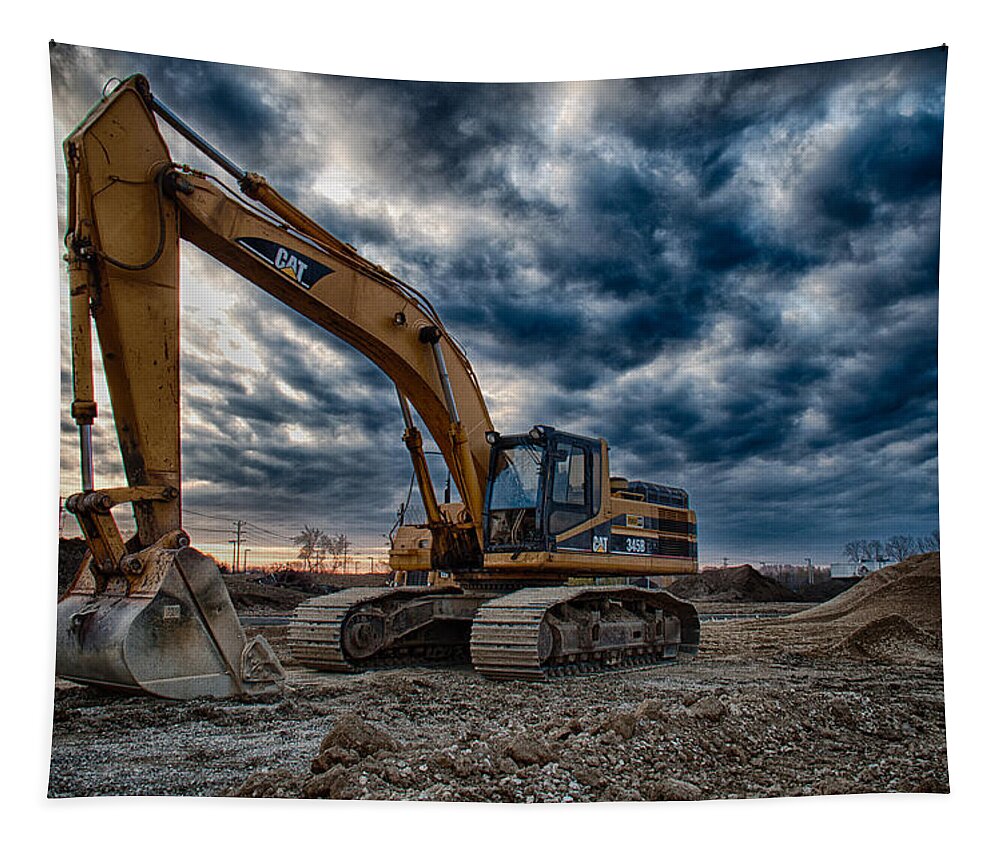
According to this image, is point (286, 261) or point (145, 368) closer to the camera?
point (145, 368)

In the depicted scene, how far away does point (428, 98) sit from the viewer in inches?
253

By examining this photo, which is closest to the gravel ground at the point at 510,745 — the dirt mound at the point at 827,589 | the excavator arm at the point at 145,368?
the excavator arm at the point at 145,368

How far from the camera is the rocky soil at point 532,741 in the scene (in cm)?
527

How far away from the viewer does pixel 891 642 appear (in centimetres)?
732

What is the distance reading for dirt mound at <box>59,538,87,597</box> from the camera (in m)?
5.42

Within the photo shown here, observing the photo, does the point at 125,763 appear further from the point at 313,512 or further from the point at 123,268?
the point at 123,268

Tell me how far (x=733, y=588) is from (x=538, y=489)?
249 centimetres

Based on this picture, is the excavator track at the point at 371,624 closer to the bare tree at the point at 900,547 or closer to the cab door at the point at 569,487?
the cab door at the point at 569,487

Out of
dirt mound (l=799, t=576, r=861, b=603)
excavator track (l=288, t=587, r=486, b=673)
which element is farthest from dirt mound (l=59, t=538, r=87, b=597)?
dirt mound (l=799, t=576, r=861, b=603)

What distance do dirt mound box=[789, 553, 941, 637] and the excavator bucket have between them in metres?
4.38

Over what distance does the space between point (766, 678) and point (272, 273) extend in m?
4.78

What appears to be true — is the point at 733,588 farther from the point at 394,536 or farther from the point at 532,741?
the point at 532,741

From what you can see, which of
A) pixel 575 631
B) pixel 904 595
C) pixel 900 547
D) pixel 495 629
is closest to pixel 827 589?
pixel 904 595

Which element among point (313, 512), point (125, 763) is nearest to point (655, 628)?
point (313, 512)
